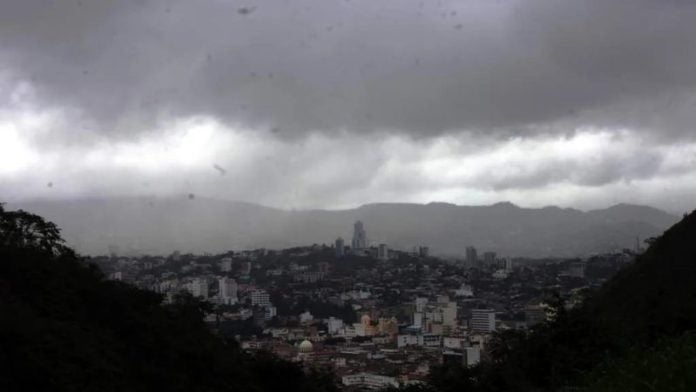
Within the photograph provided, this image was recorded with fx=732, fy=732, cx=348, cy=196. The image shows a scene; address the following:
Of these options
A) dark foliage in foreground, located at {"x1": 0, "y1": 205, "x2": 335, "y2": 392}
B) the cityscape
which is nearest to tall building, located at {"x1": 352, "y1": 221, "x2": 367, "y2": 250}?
the cityscape

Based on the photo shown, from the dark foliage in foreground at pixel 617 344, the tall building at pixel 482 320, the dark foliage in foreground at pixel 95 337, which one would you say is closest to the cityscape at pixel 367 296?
the tall building at pixel 482 320

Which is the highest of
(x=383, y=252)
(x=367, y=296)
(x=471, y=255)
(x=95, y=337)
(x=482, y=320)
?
(x=383, y=252)

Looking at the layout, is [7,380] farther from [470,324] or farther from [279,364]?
[470,324]

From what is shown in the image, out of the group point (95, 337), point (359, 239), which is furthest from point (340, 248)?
point (95, 337)

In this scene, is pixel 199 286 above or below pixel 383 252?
below

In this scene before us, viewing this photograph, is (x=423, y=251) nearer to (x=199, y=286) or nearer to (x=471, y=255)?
(x=471, y=255)

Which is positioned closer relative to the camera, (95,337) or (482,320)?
(95,337)

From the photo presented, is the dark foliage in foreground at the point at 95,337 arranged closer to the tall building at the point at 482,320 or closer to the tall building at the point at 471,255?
the tall building at the point at 482,320
